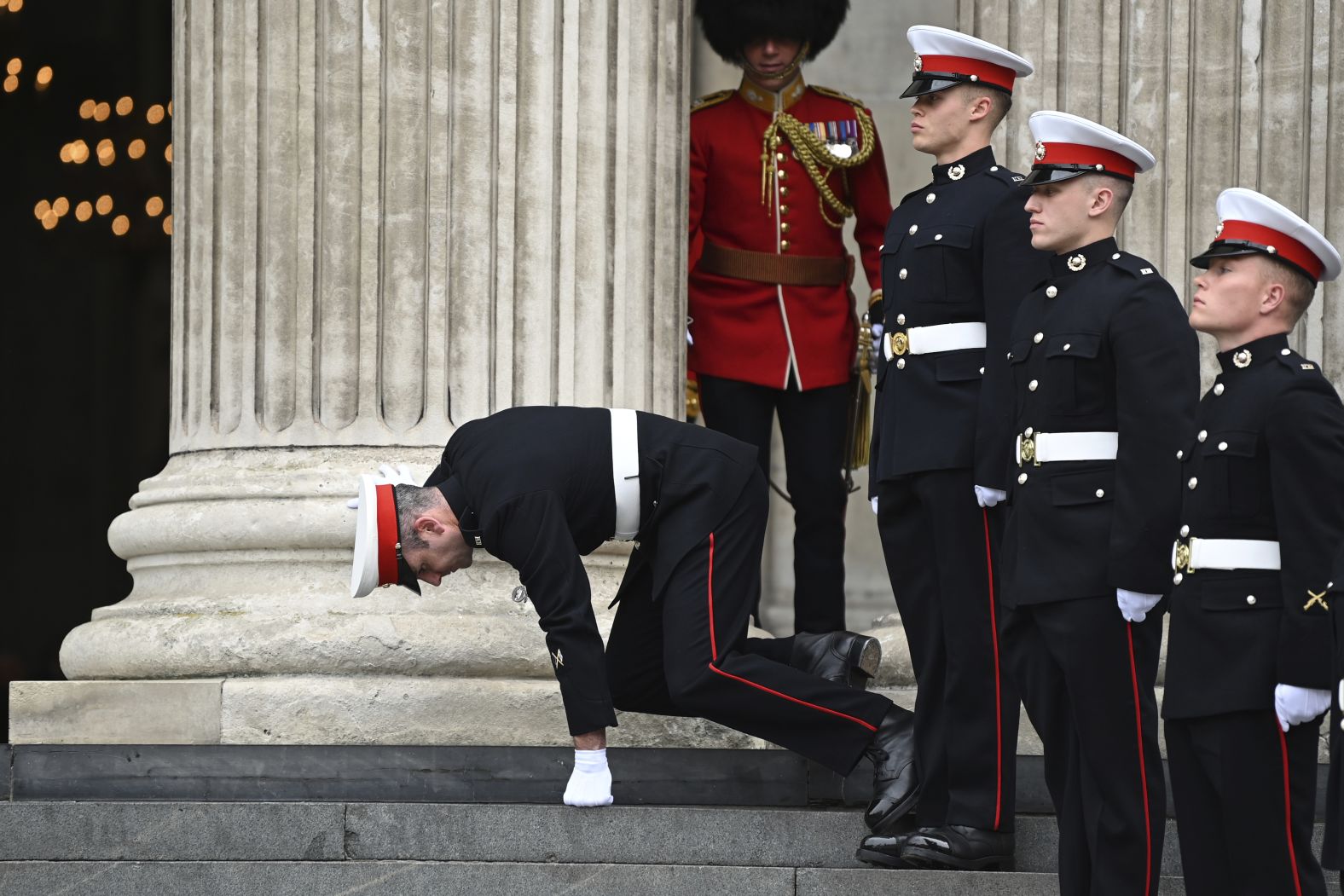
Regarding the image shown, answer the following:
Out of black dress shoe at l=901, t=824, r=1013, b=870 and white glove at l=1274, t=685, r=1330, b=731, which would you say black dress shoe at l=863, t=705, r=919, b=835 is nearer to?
black dress shoe at l=901, t=824, r=1013, b=870

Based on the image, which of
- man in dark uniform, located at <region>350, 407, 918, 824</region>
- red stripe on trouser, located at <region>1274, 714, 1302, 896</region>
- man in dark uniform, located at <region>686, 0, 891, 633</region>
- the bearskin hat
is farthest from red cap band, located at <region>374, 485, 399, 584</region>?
the bearskin hat

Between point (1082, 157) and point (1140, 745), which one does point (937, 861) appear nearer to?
point (1140, 745)

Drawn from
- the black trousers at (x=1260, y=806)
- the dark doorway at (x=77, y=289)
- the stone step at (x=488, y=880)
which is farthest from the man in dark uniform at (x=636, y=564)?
the dark doorway at (x=77, y=289)

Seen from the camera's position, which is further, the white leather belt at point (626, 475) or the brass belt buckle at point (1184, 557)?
the white leather belt at point (626, 475)

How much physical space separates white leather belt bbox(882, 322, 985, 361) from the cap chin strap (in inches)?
89.3

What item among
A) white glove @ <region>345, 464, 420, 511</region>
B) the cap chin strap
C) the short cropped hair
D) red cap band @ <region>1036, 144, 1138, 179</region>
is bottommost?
white glove @ <region>345, 464, 420, 511</region>

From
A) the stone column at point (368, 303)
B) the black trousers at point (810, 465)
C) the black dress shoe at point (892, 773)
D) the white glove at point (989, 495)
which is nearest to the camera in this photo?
the white glove at point (989, 495)

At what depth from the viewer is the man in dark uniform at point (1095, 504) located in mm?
5180

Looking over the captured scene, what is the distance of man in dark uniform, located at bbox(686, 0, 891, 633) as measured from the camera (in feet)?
26.2

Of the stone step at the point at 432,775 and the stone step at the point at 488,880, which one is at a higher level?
the stone step at the point at 432,775

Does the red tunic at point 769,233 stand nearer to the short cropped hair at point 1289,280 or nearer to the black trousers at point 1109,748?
the black trousers at point 1109,748

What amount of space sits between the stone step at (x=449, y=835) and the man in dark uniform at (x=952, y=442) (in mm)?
219

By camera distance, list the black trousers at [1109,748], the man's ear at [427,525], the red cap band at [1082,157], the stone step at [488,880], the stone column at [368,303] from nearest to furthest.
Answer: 1. the black trousers at [1109,748]
2. the red cap band at [1082,157]
3. the stone step at [488,880]
4. the man's ear at [427,525]
5. the stone column at [368,303]

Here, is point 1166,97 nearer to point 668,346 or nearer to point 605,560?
point 668,346
